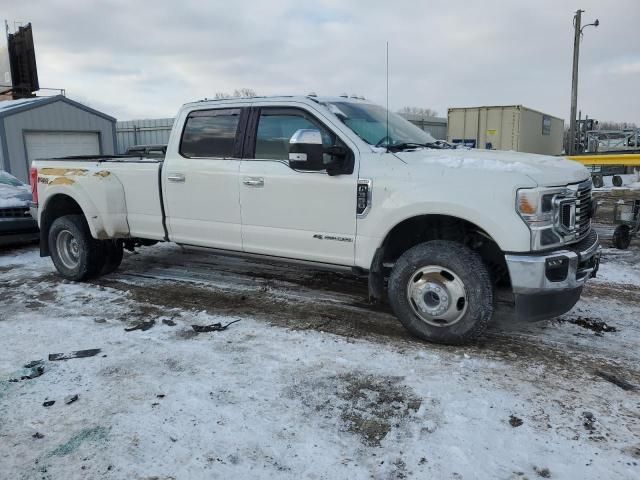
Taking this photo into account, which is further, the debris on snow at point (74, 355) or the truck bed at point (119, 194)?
the truck bed at point (119, 194)

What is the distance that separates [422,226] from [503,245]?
0.82m

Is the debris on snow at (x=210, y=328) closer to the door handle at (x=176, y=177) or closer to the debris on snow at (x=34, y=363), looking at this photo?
the debris on snow at (x=34, y=363)

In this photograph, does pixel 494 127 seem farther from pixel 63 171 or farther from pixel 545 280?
pixel 545 280

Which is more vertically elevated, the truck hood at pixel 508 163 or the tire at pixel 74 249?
the truck hood at pixel 508 163

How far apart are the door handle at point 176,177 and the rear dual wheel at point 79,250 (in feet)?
4.96

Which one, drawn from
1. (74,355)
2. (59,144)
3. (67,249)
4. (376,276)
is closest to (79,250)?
(67,249)

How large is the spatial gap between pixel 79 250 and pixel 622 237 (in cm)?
752

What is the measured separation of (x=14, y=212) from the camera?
8.19 metres

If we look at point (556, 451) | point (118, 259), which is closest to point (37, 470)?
point (556, 451)

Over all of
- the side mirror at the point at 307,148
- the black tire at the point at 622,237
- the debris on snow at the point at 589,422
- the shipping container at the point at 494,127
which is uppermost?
the shipping container at the point at 494,127

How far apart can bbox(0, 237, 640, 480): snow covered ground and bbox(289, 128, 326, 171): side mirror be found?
58.2 inches

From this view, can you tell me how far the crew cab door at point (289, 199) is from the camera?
4.51 metres

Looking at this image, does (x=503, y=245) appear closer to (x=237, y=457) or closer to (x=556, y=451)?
(x=556, y=451)

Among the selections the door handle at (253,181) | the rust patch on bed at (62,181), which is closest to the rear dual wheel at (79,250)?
the rust patch on bed at (62,181)
